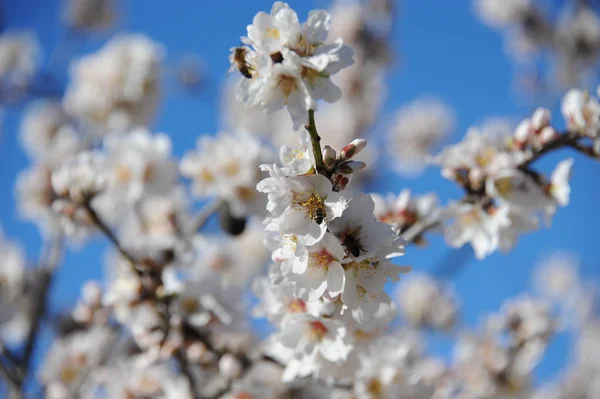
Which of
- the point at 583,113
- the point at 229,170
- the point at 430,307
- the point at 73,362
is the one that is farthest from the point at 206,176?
the point at 430,307

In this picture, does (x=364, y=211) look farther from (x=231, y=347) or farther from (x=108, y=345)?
(x=108, y=345)

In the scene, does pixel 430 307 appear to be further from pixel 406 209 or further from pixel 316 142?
pixel 316 142

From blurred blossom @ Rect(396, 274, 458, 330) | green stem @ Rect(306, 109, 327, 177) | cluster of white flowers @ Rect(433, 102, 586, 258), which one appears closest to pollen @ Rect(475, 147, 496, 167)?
cluster of white flowers @ Rect(433, 102, 586, 258)

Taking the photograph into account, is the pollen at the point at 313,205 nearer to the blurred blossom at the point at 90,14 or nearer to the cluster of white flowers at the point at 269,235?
the cluster of white flowers at the point at 269,235

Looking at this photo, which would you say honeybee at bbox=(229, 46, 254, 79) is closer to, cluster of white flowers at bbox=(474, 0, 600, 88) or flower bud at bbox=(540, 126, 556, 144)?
flower bud at bbox=(540, 126, 556, 144)

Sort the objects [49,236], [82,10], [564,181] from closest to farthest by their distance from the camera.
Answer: [564,181] → [49,236] → [82,10]

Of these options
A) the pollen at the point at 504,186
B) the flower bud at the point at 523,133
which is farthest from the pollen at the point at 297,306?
the flower bud at the point at 523,133

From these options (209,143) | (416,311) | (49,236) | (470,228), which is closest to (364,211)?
(470,228)
